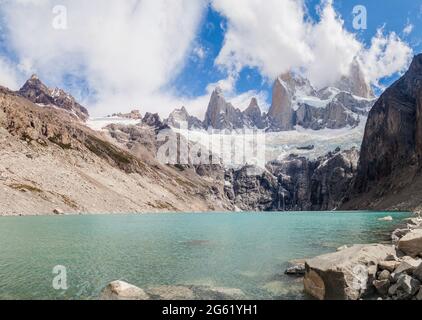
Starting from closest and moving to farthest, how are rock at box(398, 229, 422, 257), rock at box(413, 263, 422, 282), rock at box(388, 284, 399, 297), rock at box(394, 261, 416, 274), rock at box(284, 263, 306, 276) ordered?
rock at box(413, 263, 422, 282) < rock at box(388, 284, 399, 297) < rock at box(394, 261, 416, 274) < rock at box(398, 229, 422, 257) < rock at box(284, 263, 306, 276)

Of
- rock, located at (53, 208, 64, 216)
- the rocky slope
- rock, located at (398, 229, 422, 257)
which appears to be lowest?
rock, located at (398, 229, 422, 257)

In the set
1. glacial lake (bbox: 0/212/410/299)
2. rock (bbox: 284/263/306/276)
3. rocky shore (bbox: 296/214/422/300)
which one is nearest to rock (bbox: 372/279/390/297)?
rocky shore (bbox: 296/214/422/300)

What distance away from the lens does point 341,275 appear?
65.3 feet

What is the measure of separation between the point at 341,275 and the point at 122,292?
11617mm

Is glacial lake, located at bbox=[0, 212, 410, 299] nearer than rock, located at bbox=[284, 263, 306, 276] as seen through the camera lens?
Yes

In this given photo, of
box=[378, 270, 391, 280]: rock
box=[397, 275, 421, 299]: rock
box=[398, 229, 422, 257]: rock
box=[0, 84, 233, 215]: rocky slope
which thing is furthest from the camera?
box=[0, 84, 233, 215]: rocky slope

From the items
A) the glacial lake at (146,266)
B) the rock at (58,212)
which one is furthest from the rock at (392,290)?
the rock at (58,212)

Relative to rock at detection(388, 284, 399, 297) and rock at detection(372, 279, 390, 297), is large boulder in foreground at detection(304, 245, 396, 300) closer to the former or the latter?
rock at detection(372, 279, 390, 297)

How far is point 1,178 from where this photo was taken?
4887 inches

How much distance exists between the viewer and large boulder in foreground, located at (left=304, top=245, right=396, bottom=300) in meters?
19.8

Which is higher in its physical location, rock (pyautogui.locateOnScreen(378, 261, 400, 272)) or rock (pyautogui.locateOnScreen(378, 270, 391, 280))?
rock (pyautogui.locateOnScreen(378, 261, 400, 272))

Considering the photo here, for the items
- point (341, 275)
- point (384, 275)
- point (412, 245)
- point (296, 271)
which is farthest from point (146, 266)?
point (412, 245)
